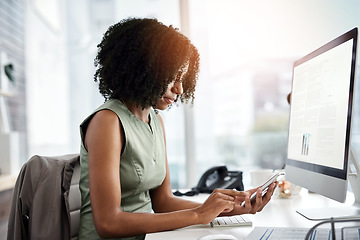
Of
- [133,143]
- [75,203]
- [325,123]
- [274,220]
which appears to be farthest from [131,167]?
[325,123]

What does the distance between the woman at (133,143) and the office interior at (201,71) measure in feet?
4.44

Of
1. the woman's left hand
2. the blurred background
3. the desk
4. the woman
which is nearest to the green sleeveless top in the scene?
the woman

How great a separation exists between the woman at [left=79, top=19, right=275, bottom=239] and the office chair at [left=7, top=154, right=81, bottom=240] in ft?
0.28

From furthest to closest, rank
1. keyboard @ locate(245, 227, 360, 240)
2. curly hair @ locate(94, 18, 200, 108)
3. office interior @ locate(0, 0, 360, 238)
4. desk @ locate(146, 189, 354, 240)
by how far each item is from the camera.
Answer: office interior @ locate(0, 0, 360, 238) < curly hair @ locate(94, 18, 200, 108) < desk @ locate(146, 189, 354, 240) < keyboard @ locate(245, 227, 360, 240)

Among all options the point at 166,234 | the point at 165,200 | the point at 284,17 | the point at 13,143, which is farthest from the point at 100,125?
the point at 284,17

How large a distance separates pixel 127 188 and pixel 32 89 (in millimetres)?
2013

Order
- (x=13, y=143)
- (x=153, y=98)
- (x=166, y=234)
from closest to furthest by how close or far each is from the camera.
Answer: (x=166, y=234)
(x=153, y=98)
(x=13, y=143)

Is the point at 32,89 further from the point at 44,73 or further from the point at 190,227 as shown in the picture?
the point at 190,227

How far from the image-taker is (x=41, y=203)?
3.32ft

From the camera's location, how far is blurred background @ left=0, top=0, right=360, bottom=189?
8.46 feet

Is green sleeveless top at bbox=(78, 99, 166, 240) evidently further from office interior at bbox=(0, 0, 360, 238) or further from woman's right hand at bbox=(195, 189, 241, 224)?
office interior at bbox=(0, 0, 360, 238)

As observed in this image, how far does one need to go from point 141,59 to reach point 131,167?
0.34 metres

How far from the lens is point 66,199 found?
105 centimetres

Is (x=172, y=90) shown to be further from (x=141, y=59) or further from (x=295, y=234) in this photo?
(x=295, y=234)
